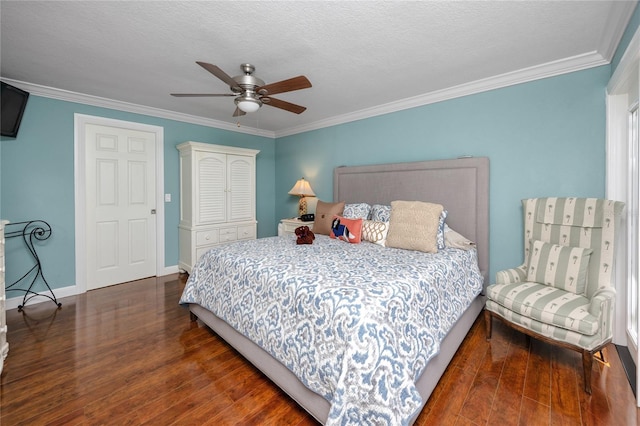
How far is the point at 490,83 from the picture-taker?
2.88 metres

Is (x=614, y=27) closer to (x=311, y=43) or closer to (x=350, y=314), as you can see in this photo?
(x=311, y=43)

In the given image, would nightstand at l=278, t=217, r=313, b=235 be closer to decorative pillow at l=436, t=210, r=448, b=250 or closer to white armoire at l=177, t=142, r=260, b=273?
white armoire at l=177, t=142, r=260, b=273

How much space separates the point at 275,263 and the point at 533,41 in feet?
8.45

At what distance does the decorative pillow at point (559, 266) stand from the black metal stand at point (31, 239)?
469 centimetres

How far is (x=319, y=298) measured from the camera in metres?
1.55

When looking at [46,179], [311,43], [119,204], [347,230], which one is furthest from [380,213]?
[46,179]

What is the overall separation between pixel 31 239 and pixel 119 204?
0.92 metres

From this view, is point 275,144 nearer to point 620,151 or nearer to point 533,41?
point 533,41

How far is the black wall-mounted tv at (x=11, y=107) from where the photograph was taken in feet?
9.27

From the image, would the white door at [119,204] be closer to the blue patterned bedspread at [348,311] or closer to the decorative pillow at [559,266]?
the blue patterned bedspread at [348,311]

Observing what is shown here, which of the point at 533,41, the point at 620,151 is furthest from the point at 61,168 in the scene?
the point at 620,151

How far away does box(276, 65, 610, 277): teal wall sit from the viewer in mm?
2445

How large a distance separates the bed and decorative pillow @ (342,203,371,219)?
21.8 inches

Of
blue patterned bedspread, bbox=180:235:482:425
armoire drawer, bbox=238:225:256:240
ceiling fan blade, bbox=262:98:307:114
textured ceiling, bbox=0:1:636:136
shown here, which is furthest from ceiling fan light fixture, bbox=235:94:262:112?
armoire drawer, bbox=238:225:256:240
